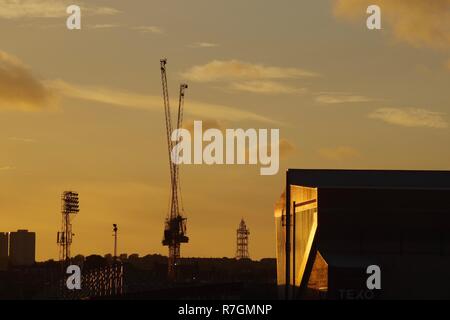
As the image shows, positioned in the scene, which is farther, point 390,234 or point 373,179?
point 373,179

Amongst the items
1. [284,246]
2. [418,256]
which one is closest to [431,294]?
[418,256]

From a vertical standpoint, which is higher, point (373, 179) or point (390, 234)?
point (373, 179)

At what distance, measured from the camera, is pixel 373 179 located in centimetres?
11238

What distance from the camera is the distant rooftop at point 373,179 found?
109875 mm

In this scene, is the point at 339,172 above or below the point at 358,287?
above

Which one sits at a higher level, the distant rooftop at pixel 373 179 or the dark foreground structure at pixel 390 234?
the distant rooftop at pixel 373 179

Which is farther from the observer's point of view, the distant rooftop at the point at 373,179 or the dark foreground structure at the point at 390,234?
the distant rooftop at the point at 373,179

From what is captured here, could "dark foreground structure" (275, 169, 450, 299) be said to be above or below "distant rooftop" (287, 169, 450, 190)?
below

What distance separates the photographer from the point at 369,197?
108750mm

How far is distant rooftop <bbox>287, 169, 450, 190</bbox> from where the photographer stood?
110 metres
